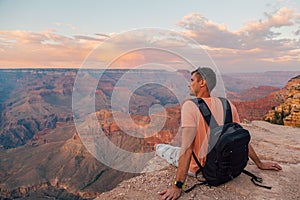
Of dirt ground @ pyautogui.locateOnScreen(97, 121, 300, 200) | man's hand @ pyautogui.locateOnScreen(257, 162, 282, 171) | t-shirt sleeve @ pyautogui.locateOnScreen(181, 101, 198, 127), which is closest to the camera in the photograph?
t-shirt sleeve @ pyautogui.locateOnScreen(181, 101, 198, 127)

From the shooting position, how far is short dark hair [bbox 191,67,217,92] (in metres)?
3.19

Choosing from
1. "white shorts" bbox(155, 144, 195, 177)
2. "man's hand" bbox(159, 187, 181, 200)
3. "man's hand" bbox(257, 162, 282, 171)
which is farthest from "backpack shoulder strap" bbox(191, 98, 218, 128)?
"man's hand" bbox(257, 162, 282, 171)

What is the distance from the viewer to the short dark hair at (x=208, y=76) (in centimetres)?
319

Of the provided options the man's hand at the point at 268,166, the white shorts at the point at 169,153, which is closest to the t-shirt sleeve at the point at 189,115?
the white shorts at the point at 169,153

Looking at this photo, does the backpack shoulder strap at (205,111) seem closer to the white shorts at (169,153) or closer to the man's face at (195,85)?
the man's face at (195,85)

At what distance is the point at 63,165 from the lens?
85062 mm

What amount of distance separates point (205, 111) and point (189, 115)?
0.74ft

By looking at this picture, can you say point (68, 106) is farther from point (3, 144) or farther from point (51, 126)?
point (3, 144)

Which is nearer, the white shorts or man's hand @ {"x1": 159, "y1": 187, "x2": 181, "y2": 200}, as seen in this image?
man's hand @ {"x1": 159, "y1": 187, "x2": 181, "y2": 200}

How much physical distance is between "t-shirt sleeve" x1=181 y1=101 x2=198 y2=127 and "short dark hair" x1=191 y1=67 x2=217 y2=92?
0.44 meters

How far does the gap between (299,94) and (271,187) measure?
17.7m

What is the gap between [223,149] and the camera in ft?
9.58

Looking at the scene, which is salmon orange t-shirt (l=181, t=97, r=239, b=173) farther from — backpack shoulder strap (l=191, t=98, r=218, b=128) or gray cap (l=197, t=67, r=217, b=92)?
gray cap (l=197, t=67, r=217, b=92)

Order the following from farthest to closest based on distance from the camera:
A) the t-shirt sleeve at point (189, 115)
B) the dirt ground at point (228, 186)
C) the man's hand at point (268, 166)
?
1. the man's hand at point (268, 166)
2. the dirt ground at point (228, 186)
3. the t-shirt sleeve at point (189, 115)
